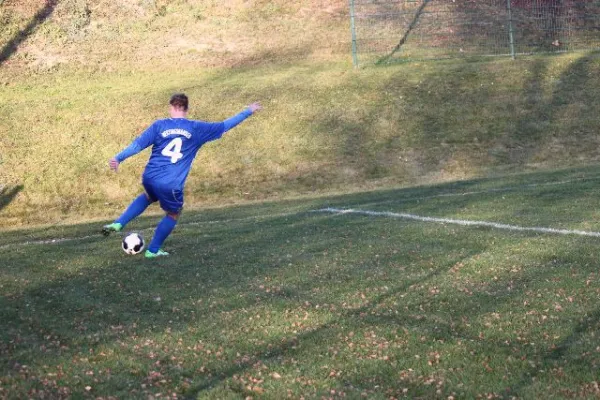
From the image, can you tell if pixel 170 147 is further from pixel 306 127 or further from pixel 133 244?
pixel 306 127

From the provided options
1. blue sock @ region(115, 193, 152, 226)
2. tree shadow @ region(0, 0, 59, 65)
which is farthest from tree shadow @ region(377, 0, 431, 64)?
blue sock @ region(115, 193, 152, 226)

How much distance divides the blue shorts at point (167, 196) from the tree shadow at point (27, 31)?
74.6ft

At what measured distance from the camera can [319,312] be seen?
844 centimetres

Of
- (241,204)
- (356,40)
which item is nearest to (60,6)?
(356,40)

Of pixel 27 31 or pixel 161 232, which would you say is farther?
pixel 27 31

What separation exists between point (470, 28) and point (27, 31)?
15.9m

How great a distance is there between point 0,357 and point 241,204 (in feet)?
47.2

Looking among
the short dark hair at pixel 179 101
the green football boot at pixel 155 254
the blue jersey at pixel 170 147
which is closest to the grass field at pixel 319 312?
the green football boot at pixel 155 254

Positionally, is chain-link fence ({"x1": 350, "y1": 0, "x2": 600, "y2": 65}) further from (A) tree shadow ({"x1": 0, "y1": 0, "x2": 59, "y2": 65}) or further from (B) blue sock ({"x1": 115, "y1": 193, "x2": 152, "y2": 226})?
(B) blue sock ({"x1": 115, "y1": 193, "x2": 152, "y2": 226})

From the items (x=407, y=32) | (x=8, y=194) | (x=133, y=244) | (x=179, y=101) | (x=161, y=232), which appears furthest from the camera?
(x=407, y=32)

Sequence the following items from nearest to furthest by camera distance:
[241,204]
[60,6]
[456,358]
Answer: [456,358] < [241,204] < [60,6]

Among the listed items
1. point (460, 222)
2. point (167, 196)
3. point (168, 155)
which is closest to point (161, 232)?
point (167, 196)

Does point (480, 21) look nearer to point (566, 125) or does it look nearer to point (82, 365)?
point (566, 125)

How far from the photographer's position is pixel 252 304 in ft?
29.5
